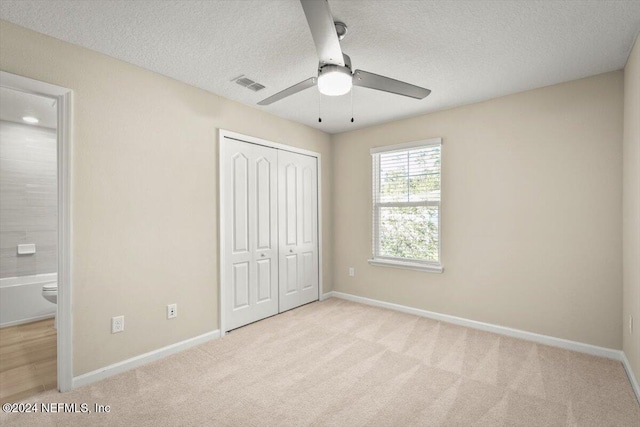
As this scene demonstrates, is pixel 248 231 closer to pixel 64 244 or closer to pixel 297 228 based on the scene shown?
pixel 297 228

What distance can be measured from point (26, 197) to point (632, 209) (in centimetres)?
622

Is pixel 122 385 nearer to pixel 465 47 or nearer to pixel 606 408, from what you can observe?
pixel 606 408

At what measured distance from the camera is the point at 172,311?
110 inches

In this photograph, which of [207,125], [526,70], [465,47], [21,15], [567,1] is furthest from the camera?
[207,125]

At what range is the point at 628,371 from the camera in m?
2.36

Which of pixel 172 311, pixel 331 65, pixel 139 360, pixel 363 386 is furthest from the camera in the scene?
pixel 172 311

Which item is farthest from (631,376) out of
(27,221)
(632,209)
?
(27,221)

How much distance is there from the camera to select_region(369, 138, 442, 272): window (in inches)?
145

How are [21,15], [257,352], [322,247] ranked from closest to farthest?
[21,15] < [257,352] < [322,247]

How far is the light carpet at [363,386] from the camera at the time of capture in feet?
6.23

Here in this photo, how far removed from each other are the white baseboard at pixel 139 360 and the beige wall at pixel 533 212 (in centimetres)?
236

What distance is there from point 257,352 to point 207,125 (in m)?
2.23

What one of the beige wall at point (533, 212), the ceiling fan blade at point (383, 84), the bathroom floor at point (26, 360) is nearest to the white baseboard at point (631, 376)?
the beige wall at point (533, 212)

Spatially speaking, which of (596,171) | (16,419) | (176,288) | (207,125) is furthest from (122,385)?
(596,171)
